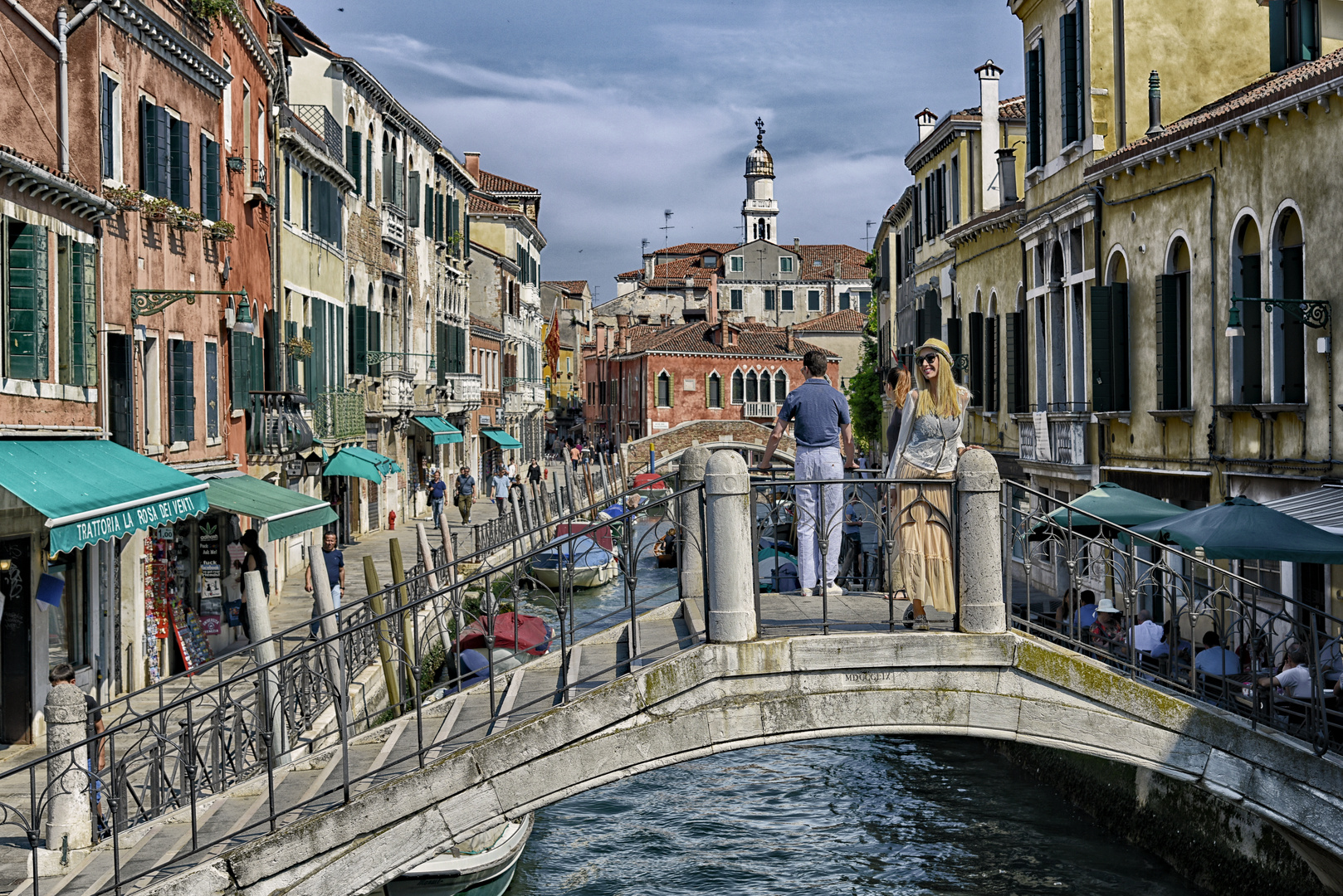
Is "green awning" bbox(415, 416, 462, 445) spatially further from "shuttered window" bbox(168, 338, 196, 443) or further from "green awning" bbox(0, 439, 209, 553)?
"green awning" bbox(0, 439, 209, 553)

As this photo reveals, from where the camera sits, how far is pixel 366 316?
2905cm

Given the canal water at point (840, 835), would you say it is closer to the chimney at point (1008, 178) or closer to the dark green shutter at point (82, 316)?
the dark green shutter at point (82, 316)

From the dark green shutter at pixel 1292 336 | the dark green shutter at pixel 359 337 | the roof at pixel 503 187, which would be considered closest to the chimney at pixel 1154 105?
the dark green shutter at pixel 1292 336

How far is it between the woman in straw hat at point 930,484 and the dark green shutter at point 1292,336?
627 centimetres

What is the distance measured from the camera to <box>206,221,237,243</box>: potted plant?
1642 cm

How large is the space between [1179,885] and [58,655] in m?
9.65

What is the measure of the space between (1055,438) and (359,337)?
14.6 metres

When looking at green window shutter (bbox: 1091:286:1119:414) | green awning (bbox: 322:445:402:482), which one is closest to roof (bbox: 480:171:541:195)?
green awning (bbox: 322:445:402:482)

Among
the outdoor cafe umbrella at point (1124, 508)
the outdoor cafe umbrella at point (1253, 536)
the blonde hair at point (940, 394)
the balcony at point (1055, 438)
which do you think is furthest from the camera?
the balcony at point (1055, 438)

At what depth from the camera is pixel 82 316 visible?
12.4 meters

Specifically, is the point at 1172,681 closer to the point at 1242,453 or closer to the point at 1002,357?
the point at 1242,453

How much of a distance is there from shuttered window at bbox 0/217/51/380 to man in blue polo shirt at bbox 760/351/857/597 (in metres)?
6.12

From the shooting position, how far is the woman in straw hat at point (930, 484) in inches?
303

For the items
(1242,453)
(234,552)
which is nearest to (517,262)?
(234,552)
